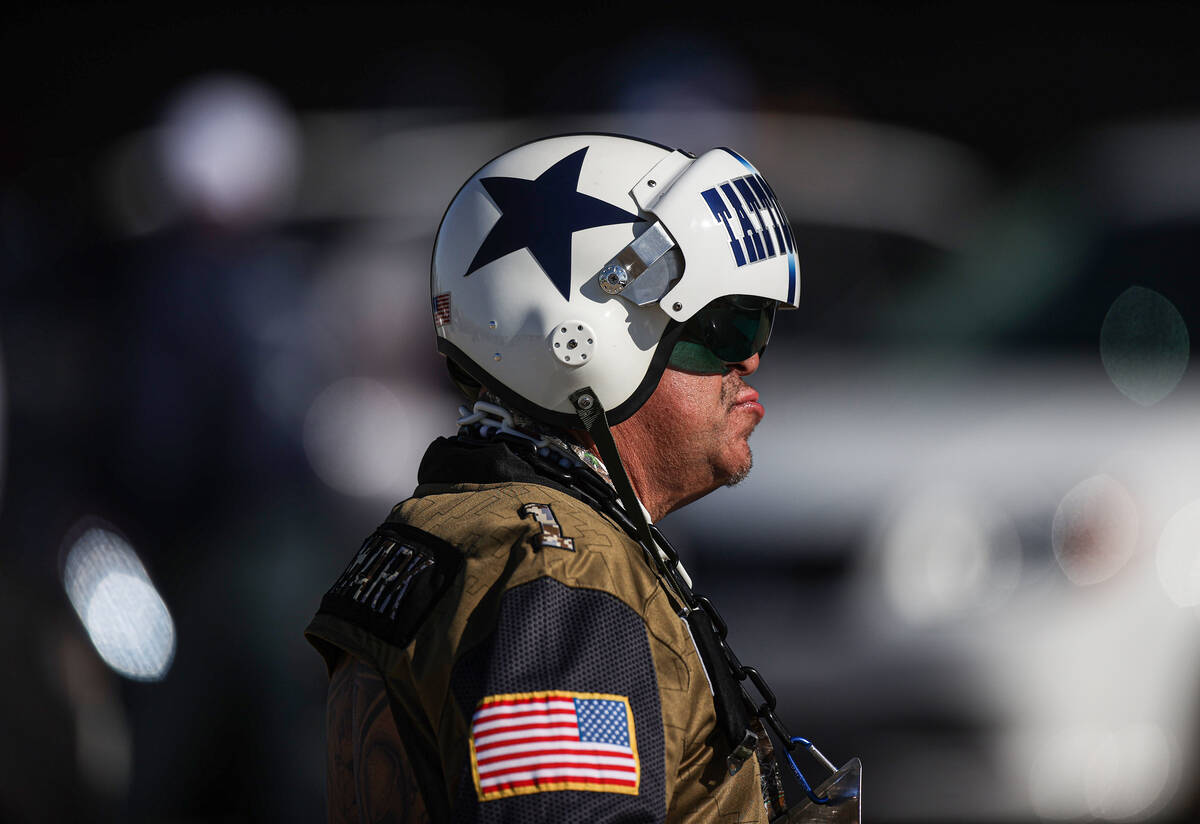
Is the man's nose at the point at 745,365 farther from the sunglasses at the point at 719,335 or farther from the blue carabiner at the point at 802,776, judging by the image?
the blue carabiner at the point at 802,776

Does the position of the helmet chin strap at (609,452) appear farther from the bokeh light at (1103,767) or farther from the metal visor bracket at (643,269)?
the bokeh light at (1103,767)

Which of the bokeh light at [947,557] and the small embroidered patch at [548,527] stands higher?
the small embroidered patch at [548,527]

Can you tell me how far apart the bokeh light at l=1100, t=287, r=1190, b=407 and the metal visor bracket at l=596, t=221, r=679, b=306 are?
3.79 m

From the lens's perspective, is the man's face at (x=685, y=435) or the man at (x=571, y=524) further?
the man's face at (x=685, y=435)

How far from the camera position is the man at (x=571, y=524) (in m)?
1.53

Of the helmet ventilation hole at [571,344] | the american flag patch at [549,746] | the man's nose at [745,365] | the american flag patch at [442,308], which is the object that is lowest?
the american flag patch at [549,746]

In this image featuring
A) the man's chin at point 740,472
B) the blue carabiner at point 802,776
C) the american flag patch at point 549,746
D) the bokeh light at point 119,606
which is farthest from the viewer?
the bokeh light at point 119,606

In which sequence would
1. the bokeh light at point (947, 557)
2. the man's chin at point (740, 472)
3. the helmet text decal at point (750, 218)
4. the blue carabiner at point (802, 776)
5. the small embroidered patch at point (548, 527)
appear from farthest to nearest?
1. the bokeh light at point (947, 557)
2. the man's chin at point (740, 472)
3. the helmet text decal at point (750, 218)
4. the blue carabiner at point (802, 776)
5. the small embroidered patch at point (548, 527)

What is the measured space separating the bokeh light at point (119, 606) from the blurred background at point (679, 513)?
13 millimetres

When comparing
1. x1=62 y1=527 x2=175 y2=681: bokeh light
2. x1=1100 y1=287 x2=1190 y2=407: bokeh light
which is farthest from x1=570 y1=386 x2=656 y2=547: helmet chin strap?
x1=1100 y1=287 x2=1190 y2=407: bokeh light

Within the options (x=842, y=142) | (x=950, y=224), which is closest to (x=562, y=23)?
(x=842, y=142)

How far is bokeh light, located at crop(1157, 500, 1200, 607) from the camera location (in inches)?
189

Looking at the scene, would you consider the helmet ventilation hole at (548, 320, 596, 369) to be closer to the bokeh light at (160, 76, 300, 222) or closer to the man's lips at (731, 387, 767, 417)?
the man's lips at (731, 387, 767, 417)

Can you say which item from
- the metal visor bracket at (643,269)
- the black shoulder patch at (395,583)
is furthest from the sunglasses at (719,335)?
the black shoulder patch at (395,583)
